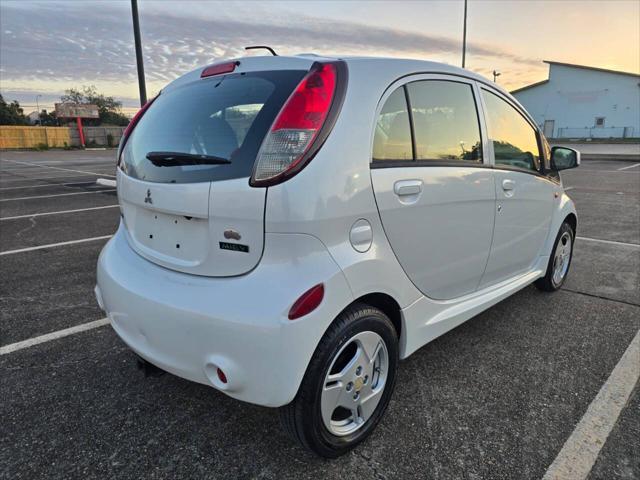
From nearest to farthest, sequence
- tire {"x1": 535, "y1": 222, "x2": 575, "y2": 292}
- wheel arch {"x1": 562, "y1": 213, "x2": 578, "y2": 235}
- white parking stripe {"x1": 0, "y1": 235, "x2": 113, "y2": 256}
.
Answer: tire {"x1": 535, "y1": 222, "x2": 575, "y2": 292}, wheel arch {"x1": 562, "y1": 213, "x2": 578, "y2": 235}, white parking stripe {"x1": 0, "y1": 235, "x2": 113, "y2": 256}

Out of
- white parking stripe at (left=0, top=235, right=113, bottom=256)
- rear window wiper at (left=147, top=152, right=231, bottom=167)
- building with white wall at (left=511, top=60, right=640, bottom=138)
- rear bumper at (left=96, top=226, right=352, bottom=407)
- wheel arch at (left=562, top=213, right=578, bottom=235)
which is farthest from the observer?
building with white wall at (left=511, top=60, right=640, bottom=138)

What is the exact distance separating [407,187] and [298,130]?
2.06ft

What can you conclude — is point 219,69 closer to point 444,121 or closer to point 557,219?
point 444,121

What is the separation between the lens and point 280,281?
1743mm

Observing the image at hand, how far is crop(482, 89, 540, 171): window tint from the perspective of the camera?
2914 mm

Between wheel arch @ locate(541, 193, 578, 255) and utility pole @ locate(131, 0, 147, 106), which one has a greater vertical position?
utility pole @ locate(131, 0, 147, 106)

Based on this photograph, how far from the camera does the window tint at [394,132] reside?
205 centimetres

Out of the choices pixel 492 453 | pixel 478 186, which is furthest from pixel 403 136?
pixel 492 453

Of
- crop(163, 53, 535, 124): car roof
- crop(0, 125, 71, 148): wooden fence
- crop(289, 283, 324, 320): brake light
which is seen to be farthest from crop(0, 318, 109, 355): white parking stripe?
crop(0, 125, 71, 148): wooden fence

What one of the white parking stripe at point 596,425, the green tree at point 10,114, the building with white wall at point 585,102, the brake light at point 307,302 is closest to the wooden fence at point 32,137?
the green tree at point 10,114

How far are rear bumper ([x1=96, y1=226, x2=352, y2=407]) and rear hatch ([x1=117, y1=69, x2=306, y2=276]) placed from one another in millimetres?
97

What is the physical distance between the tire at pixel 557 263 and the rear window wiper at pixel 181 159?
302 centimetres

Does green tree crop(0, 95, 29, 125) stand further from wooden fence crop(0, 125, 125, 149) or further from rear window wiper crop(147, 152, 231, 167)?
rear window wiper crop(147, 152, 231, 167)

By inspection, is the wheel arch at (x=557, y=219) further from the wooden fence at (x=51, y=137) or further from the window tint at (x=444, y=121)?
the wooden fence at (x=51, y=137)
